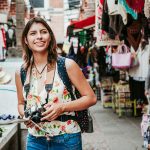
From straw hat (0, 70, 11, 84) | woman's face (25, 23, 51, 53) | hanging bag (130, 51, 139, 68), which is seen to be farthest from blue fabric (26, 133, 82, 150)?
hanging bag (130, 51, 139, 68)

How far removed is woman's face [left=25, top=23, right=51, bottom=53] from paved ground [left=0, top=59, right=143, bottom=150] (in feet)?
7.40

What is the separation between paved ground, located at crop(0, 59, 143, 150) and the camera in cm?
756

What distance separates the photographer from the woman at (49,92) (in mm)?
2984

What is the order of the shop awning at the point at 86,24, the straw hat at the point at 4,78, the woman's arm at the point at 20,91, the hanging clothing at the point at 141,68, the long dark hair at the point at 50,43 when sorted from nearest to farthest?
the long dark hair at the point at 50,43 → the woman's arm at the point at 20,91 → the straw hat at the point at 4,78 → the hanging clothing at the point at 141,68 → the shop awning at the point at 86,24

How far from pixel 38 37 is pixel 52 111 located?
0.59m

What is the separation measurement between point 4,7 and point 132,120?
609cm

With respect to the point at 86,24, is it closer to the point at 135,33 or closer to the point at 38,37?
the point at 135,33

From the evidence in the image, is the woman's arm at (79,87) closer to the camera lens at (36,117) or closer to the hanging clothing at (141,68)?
the camera lens at (36,117)

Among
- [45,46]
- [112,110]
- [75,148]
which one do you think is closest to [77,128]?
[75,148]

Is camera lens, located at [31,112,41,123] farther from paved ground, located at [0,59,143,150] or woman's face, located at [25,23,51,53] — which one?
paved ground, located at [0,59,143,150]

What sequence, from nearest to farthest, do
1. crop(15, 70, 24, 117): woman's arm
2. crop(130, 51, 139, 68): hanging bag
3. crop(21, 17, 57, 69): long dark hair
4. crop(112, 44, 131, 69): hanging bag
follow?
crop(21, 17, 57, 69): long dark hair < crop(15, 70, 24, 117): woman's arm < crop(130, 51, 139, 68): hanging bag < crop(112, 44, 131, 69): hanging bag

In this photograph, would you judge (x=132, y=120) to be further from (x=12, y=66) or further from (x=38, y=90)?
(x=38, y=90)

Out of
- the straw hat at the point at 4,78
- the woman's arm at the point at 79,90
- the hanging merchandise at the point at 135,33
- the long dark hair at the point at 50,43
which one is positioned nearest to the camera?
the woman's arm at the point at 79,90

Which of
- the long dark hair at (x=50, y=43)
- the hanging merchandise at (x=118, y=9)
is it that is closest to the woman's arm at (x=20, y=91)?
the long dark hair at (x=50, y=43)
